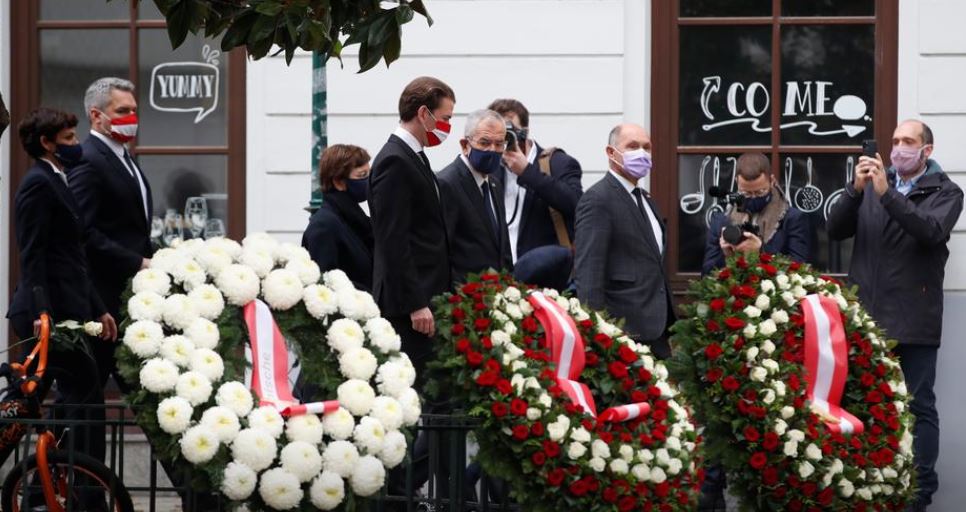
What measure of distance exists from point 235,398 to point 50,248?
275cm

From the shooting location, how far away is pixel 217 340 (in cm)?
587

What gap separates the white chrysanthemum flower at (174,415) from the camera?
5.56 m

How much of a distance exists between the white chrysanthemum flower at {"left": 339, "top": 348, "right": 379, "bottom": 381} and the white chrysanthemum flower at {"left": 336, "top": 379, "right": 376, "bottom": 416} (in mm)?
39

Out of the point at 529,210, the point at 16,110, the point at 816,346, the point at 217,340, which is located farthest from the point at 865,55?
the point at 217,340

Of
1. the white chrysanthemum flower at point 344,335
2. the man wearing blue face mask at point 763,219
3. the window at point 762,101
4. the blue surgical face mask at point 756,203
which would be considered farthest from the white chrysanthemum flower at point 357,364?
the window at point 762,101

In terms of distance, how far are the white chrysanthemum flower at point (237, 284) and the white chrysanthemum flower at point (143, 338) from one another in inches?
11.9

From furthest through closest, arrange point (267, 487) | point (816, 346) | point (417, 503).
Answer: point (816, 346) < point (417, 503) < point (267, 487)

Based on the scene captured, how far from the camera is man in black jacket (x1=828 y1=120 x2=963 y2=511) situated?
9422mm


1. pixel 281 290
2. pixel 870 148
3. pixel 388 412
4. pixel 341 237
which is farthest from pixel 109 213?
pixel 870 148

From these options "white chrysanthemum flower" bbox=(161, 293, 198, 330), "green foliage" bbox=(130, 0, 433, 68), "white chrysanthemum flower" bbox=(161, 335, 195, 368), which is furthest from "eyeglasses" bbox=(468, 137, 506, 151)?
"white chrysanthemum flower" bbox=(161, 335, 195, 368)

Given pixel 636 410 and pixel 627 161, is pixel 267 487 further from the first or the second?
pixel 627 161

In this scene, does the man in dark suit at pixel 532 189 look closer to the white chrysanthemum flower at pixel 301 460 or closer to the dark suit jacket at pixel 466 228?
the dark suit jacket at pixel 466 228

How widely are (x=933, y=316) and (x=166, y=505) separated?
13.7 feet

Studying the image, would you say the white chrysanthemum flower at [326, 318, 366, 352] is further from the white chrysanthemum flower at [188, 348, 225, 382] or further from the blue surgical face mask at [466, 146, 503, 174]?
the blue surgical face mask at [466, 146, 503, 174]
